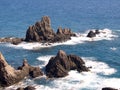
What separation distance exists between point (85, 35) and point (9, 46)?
30330 mm

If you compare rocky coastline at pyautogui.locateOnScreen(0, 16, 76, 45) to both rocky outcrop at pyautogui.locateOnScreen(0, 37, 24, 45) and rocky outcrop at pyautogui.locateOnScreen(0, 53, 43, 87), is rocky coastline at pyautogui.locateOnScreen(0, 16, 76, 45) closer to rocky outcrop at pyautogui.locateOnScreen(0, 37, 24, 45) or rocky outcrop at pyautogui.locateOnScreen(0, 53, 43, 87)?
rocky outcrop at pyautogui.locateOnScreen(0, 37, 24, 45)

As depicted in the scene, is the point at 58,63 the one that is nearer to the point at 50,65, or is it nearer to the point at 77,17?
the point at 50,65

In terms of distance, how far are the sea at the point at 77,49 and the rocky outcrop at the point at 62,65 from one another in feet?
5.18

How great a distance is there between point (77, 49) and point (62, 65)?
2438cm

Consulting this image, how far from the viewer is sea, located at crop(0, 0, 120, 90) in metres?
105

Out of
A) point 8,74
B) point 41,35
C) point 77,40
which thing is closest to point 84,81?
point 8,74

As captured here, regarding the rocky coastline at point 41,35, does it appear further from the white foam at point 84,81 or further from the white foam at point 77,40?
the white foam at point 84,81

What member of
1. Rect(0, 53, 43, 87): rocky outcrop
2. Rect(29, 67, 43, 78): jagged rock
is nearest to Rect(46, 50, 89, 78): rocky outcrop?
Rect(29, 67, 43, 78): jagged rock

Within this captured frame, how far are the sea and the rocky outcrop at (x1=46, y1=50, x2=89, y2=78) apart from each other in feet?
5.18

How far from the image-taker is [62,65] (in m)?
111

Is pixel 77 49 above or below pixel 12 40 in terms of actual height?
below

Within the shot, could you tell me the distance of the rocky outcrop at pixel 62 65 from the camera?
109 meters

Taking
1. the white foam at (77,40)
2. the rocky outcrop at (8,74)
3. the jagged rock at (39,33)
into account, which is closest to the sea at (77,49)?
the white foam at (77,40)

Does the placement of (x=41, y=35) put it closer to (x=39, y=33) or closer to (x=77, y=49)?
(x=39, y=33)
